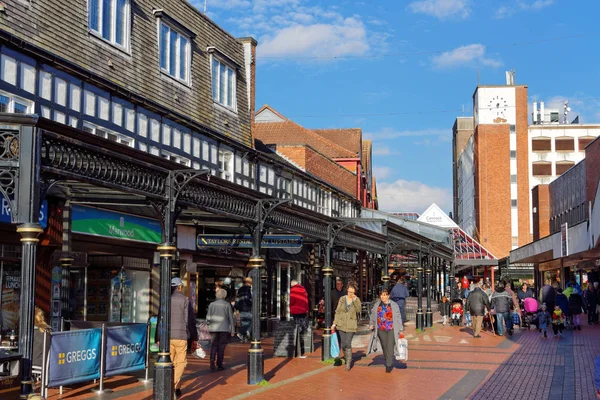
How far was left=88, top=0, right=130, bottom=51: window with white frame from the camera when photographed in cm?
1717

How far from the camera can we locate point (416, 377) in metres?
14.4

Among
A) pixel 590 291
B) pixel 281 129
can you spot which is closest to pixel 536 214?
pixel 281 129

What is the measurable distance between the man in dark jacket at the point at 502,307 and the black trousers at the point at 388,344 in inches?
392

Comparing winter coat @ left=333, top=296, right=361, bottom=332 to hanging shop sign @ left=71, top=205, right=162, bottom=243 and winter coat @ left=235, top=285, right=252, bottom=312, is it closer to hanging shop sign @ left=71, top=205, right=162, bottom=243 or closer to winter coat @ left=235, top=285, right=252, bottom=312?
hanging shop sign @ left=71, top=205, right=162, bottom=243

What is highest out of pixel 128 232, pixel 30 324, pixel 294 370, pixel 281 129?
pixel 281 129

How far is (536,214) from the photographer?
75.4 meters

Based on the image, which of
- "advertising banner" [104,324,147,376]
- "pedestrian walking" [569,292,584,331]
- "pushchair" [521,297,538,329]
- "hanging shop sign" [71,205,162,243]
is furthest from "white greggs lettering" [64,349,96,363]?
"pedestrian walking" [569,292,584,331]

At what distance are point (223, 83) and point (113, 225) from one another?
25.3 feet

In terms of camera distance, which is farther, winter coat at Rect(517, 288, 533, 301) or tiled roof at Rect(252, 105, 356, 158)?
tiled roof at Rect(252, 105, 356, 158)

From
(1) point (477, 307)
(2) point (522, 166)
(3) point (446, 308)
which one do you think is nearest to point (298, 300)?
(1) point (477, 307)

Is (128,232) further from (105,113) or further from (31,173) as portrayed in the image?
(31,173)

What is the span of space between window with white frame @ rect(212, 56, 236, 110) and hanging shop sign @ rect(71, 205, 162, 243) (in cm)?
535

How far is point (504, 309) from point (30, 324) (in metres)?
19.4

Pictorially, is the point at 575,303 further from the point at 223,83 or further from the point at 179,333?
the point at 179,333
